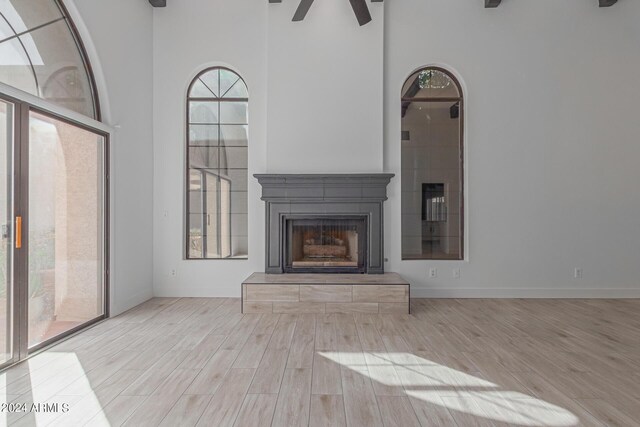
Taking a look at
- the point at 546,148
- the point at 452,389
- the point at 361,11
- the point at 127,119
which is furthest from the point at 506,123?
the point at 127,119

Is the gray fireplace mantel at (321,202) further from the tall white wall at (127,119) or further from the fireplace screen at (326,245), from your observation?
the tall white wall at (127,119)

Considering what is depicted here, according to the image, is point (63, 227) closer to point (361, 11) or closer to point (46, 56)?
point (46, 56)

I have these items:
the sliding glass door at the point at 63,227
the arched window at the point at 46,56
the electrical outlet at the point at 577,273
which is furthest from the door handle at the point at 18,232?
the electrical outlet at the point at 577,273

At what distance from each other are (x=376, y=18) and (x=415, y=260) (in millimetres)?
3136

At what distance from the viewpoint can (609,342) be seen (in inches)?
128

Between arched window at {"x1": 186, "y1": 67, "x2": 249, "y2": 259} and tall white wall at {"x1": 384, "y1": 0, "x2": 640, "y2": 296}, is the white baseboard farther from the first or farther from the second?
arched window at {"x1": 186, "y1": 67, "x2": 249, "y2": 259}

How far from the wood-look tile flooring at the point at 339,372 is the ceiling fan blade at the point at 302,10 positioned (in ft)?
11.4

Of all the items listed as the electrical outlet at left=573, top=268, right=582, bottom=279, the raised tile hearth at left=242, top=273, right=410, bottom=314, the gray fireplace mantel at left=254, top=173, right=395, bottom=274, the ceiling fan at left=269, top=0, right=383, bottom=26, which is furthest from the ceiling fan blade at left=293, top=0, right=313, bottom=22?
the electrical outlet at left=573, top=268, right=582, bottom=279

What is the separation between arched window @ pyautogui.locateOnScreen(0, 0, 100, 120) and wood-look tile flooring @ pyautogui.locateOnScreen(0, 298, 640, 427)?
7.06ft

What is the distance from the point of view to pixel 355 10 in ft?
13.8

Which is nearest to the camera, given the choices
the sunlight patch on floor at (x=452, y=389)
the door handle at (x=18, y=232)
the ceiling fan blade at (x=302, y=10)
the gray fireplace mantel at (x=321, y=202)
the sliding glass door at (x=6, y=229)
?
the sunlight patch on floor at (x=452, y=389)

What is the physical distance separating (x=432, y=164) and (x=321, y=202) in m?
1.58

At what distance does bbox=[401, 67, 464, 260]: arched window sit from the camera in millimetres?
4961

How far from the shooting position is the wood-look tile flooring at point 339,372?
81.2 inches
